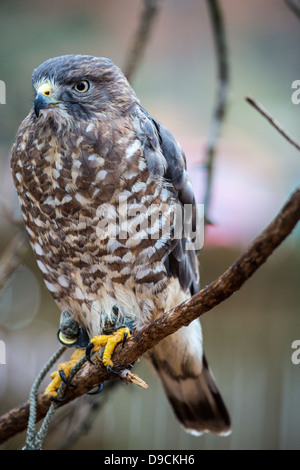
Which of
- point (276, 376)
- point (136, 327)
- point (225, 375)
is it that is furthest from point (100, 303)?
point (276, 376)

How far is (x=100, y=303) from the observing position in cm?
172

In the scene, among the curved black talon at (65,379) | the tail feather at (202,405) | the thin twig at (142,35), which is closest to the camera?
the curved black talon at (65,379)

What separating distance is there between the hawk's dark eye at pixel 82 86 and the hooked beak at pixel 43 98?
9cm

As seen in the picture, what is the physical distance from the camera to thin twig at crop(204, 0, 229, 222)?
6.56 ft

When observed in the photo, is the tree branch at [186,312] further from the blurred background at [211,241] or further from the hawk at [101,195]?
the blurred background at [211,241]

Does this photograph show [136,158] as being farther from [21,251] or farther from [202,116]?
[202,116]

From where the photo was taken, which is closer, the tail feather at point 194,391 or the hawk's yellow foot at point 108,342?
the hawk's yellow foot at point 108,342

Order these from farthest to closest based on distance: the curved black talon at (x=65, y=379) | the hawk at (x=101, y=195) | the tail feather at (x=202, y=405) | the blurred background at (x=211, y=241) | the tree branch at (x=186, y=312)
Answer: the blurred background at (x=211, y=241)
the tail feather at (x=202, y=405)
the curved black talon at (x=65, y=379)
the hawk at (x=101, y=195)
the tree branch at (x=186, y=312)

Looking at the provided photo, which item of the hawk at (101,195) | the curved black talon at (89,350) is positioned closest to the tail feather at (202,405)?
the hawk at (101,195)

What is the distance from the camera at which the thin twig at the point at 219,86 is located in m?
2.00

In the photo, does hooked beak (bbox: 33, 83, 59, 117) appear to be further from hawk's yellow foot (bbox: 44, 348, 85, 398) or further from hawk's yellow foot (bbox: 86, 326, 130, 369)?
hawk's yellow foot (bbox: 44, 348, 85, 398)

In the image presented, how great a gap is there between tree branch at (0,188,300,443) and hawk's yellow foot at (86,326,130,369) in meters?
0.02

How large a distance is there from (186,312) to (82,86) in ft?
2.41

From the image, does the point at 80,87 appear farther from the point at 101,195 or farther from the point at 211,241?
the point at 211,241
